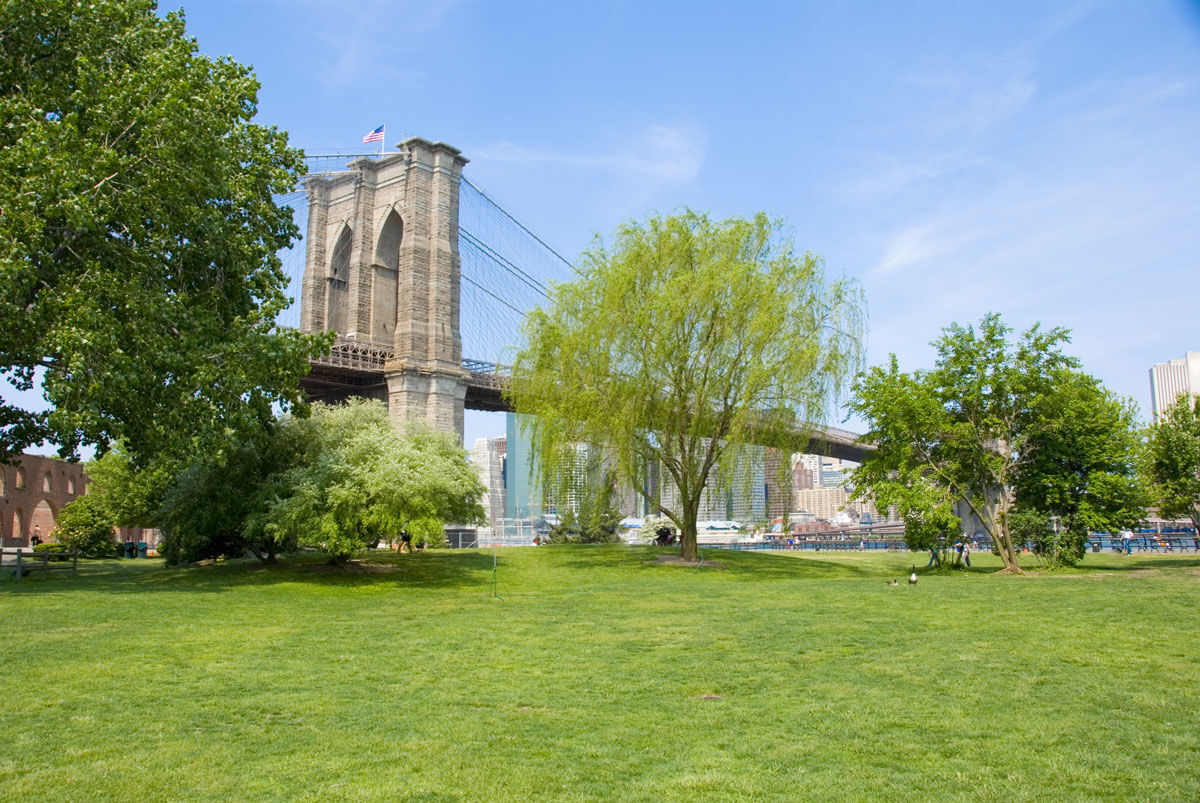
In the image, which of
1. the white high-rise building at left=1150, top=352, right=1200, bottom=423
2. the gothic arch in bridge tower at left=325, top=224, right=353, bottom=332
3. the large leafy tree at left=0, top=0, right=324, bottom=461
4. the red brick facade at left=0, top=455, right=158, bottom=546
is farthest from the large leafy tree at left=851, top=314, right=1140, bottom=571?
the white high-rise building at left=1150, top=352, right=1200, bottom=423

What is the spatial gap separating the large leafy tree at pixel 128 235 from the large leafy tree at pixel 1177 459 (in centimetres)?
2684

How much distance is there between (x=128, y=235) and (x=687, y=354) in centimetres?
1479

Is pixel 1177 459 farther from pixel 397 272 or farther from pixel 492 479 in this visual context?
pixel 492 479

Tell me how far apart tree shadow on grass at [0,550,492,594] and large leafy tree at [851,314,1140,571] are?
12772mm

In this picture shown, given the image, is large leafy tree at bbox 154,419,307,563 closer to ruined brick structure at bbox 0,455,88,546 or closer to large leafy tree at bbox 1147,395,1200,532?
large leafy tree at bbox 1147,395,1200,532

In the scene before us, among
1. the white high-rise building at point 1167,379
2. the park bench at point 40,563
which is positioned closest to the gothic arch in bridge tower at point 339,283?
the park bench at point 40,563

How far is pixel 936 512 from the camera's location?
80.9 ft

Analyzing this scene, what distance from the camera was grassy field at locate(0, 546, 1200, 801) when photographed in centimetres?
564

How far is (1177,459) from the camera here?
2831cm

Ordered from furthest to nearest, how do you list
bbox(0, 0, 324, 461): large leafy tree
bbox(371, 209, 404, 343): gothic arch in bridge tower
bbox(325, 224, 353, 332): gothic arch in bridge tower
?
bbox(325, 224, 353, 332): gothic arch in bridge tower, bbox(371, 209, 404, 343): gothic arch in bridge tower, bbox(0, 0, 324, 461): large leafy tree

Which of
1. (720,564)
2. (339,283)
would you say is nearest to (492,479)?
(339,283)

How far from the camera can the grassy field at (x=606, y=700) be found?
5.64 meters

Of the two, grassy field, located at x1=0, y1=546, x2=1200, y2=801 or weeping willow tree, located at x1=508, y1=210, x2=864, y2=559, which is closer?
grassy field, located at x1=0, y1=546, x2=1200, y2=801

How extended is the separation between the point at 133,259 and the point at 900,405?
67.0 ft
